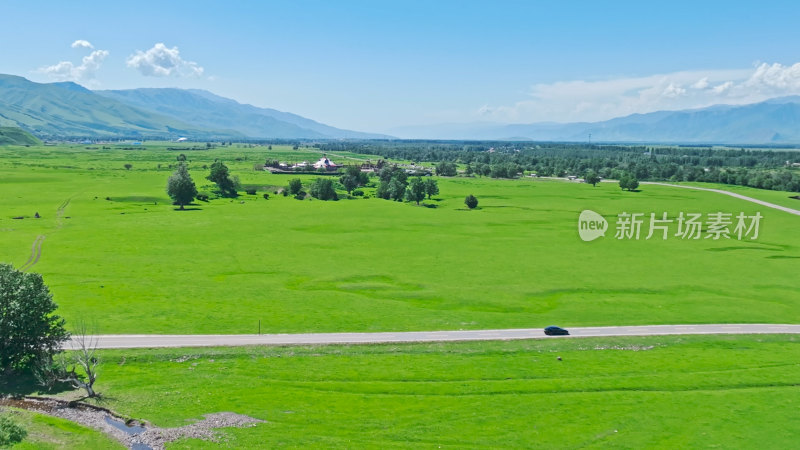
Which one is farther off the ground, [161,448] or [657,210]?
[657,210]

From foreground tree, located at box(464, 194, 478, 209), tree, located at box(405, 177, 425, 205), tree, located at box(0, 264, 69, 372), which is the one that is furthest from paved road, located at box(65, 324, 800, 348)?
tree, located at box(405, 177, 425, 205)

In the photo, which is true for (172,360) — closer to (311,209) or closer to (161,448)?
(161,448)

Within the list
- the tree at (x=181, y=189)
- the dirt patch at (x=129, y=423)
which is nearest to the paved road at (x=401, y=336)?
the dirt patch at (x=129, y=423)

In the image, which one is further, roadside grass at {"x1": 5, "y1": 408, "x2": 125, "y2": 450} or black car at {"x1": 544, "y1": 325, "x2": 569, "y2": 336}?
black car at {"x1": 544, "y1": 325, "x2": 569, "y2": 336}

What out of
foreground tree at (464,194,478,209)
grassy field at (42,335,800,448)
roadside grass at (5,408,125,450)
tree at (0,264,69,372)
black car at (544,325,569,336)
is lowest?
roadside grass at (5,408,125,450)

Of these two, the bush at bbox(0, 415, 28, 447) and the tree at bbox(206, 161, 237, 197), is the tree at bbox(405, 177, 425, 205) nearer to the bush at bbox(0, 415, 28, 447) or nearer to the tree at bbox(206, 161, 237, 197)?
the tree at bbox(206, 161, 237, 197)

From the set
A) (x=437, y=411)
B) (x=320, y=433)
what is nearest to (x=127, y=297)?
(x=320, y=433)
